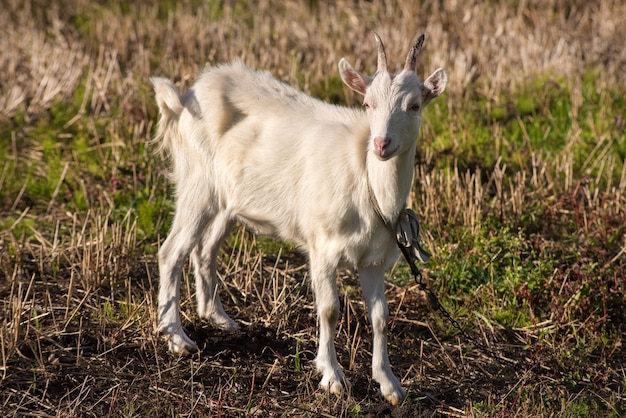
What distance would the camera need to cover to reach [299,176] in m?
5.36

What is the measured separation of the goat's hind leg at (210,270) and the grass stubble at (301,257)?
169 millimetres

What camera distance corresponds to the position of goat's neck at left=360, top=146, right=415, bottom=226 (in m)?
4.85

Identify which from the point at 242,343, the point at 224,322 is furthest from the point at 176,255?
the point at 242,343

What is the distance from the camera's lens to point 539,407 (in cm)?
508

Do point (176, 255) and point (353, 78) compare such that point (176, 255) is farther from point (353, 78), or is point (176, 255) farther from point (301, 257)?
point (353, 78)

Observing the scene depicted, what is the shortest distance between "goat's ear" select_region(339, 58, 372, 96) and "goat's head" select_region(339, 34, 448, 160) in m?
0.06

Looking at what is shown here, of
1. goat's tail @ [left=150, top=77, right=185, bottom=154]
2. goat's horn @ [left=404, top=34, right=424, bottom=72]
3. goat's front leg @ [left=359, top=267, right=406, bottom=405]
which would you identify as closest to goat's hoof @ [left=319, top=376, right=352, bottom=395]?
goat's front leg @ [left=359, top=267, right=406, bottom=405]

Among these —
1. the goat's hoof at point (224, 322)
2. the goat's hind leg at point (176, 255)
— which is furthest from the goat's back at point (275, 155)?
the goat's hoof at point (224, 322)

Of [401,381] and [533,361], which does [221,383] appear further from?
[533,361]

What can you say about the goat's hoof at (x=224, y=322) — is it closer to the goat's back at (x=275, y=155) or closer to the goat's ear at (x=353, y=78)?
the goat's back at (x=275, y=155)

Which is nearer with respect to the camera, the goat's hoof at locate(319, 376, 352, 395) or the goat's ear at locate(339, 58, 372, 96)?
the goat's ear at locate(339, 58, 372, 96)

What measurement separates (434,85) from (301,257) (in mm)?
2624

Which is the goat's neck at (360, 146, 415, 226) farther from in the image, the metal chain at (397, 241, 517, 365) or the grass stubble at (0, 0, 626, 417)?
the grass stubble at (0, 0, 626, 417)

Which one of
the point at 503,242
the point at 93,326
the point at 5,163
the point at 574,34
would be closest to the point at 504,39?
the point at 574,34
